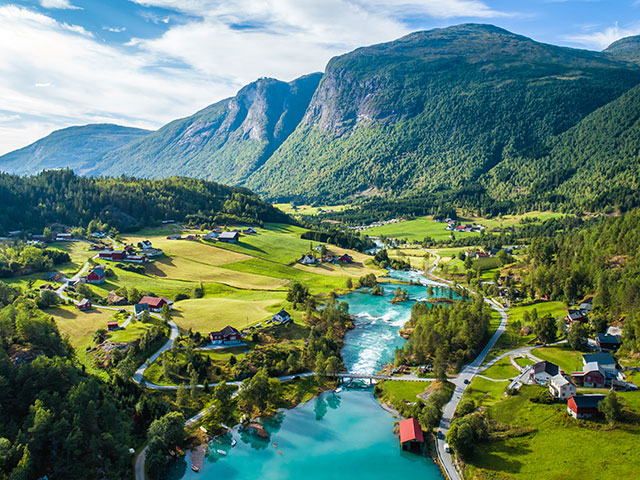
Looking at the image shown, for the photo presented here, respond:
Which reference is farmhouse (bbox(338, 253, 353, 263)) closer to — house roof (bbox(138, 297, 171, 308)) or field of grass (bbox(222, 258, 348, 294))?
field of grass (bbox(222, 258, 348, 294))

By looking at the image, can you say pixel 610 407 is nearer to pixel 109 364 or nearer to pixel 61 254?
pixel 109 364

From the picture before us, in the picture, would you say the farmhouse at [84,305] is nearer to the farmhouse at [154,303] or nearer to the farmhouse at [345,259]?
the farmhouse at [154,303]

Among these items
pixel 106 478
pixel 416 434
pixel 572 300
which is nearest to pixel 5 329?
pixel 106 478

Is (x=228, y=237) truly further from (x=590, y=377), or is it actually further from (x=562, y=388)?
(x=590, y=377)

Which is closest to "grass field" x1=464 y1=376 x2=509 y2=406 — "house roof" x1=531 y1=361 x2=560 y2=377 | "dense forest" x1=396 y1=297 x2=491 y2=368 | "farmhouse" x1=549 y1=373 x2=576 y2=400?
"house roof" x1=531 y1=361 x2=560 y2=377

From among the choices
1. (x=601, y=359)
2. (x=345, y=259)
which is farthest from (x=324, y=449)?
(x=345, y=259)

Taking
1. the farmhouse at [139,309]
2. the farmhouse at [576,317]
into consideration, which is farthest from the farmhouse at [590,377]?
the farmhouse at [139,309]
